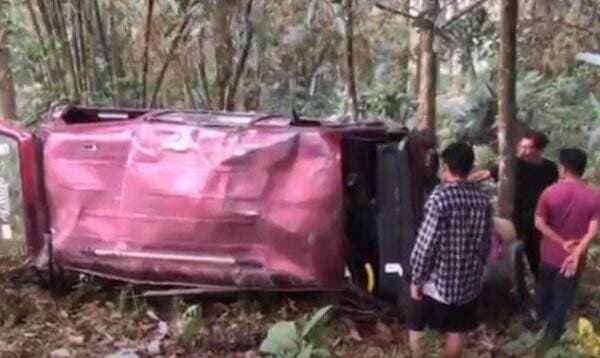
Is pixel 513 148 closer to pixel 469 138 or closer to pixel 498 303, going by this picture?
pixel 498 303

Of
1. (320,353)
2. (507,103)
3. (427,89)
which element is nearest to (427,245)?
(320,353)

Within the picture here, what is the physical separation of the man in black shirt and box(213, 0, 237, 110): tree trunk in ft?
11.7

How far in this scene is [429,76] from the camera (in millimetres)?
8898

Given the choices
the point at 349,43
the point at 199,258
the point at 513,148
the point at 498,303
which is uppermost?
the point at 349,43

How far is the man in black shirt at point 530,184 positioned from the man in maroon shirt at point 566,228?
104cm

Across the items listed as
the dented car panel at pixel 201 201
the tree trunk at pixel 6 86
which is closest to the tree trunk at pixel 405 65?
the tree trunk at pixel 6 86

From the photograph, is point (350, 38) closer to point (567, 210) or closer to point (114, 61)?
point (114, 61)

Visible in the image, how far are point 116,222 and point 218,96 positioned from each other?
4791 mm

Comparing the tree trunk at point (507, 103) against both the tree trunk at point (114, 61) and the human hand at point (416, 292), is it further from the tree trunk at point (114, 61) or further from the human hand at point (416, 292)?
the tree trunk at point (114, 61)

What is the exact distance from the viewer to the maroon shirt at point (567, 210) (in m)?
5.69

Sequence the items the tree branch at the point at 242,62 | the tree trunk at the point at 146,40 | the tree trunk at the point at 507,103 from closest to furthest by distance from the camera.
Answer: the tree trunk at the point at 507,103
the tree trunk at the point at 146,40
the tree branch at the point at 242,62

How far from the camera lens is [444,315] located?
5211mm

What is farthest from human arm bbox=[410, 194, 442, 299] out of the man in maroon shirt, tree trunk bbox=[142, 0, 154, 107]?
tree trunk bbox=[142, 0, 154, 107]

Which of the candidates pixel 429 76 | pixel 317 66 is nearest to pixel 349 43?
pixel 429 76
